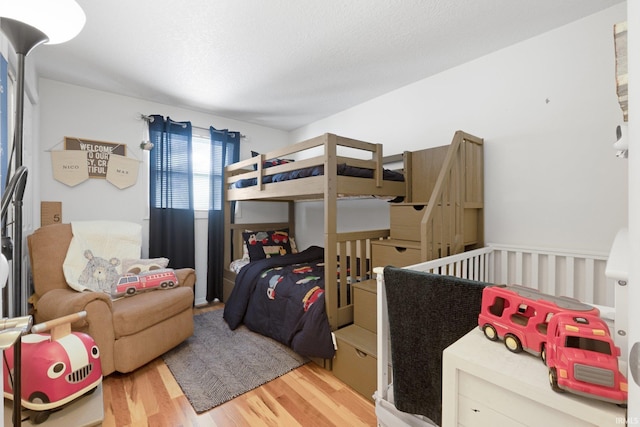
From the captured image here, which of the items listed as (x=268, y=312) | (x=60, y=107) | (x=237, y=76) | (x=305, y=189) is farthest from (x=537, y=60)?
(x=60, y=107)

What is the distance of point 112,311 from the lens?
178 centimetres

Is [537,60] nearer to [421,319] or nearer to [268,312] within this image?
[421,319]

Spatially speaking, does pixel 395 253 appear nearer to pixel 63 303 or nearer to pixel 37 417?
pixel 37 417

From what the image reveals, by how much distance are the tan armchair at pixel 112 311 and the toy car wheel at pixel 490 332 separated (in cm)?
203

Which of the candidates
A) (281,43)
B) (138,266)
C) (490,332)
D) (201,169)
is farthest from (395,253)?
(201,169)

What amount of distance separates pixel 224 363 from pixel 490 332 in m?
1.86

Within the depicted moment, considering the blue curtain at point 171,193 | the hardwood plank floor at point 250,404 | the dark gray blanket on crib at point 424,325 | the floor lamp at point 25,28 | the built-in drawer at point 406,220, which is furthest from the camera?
the blue curtain at point 171,193

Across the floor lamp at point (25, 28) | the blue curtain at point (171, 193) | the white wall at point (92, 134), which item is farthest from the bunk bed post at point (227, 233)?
the floor lamp at point (25, 28)

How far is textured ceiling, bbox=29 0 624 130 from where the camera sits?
1.61 m

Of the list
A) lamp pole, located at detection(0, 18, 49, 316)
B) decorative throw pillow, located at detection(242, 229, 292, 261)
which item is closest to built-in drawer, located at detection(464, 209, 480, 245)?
decorative throw pillow, located at detection(242, 229, 292, 261)

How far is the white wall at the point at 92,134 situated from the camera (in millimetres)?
2422

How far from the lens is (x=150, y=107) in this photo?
293cm

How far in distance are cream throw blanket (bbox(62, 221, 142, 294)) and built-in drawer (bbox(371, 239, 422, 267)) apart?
81.0 inches

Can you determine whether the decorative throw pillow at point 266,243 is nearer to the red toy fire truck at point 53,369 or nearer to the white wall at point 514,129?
the white wall at point 514,129
